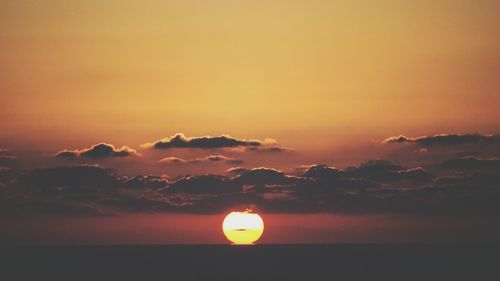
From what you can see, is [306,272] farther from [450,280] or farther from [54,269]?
[54,269]

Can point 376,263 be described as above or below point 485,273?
above

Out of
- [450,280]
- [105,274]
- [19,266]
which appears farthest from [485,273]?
[19,266]

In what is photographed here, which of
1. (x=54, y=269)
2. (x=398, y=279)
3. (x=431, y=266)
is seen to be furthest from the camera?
(x=431, y=266)

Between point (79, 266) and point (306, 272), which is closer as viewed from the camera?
point (306, 272)

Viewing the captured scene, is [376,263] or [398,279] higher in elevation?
[376,263]

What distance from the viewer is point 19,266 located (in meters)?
80.8

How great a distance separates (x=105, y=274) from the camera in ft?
230

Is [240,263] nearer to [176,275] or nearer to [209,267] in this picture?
[209,267]

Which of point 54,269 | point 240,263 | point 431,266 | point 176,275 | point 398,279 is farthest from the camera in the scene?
point 240,263

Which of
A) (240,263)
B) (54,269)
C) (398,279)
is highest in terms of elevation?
(240,263)

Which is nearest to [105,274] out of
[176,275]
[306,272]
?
[176,275]

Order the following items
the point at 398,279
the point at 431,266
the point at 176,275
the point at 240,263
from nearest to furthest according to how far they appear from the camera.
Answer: the point at 398,279 < the point at 176,275 < the point at 431,266 < the point at 240,263

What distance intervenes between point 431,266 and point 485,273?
34.9ft

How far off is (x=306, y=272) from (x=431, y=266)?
1616 cm
